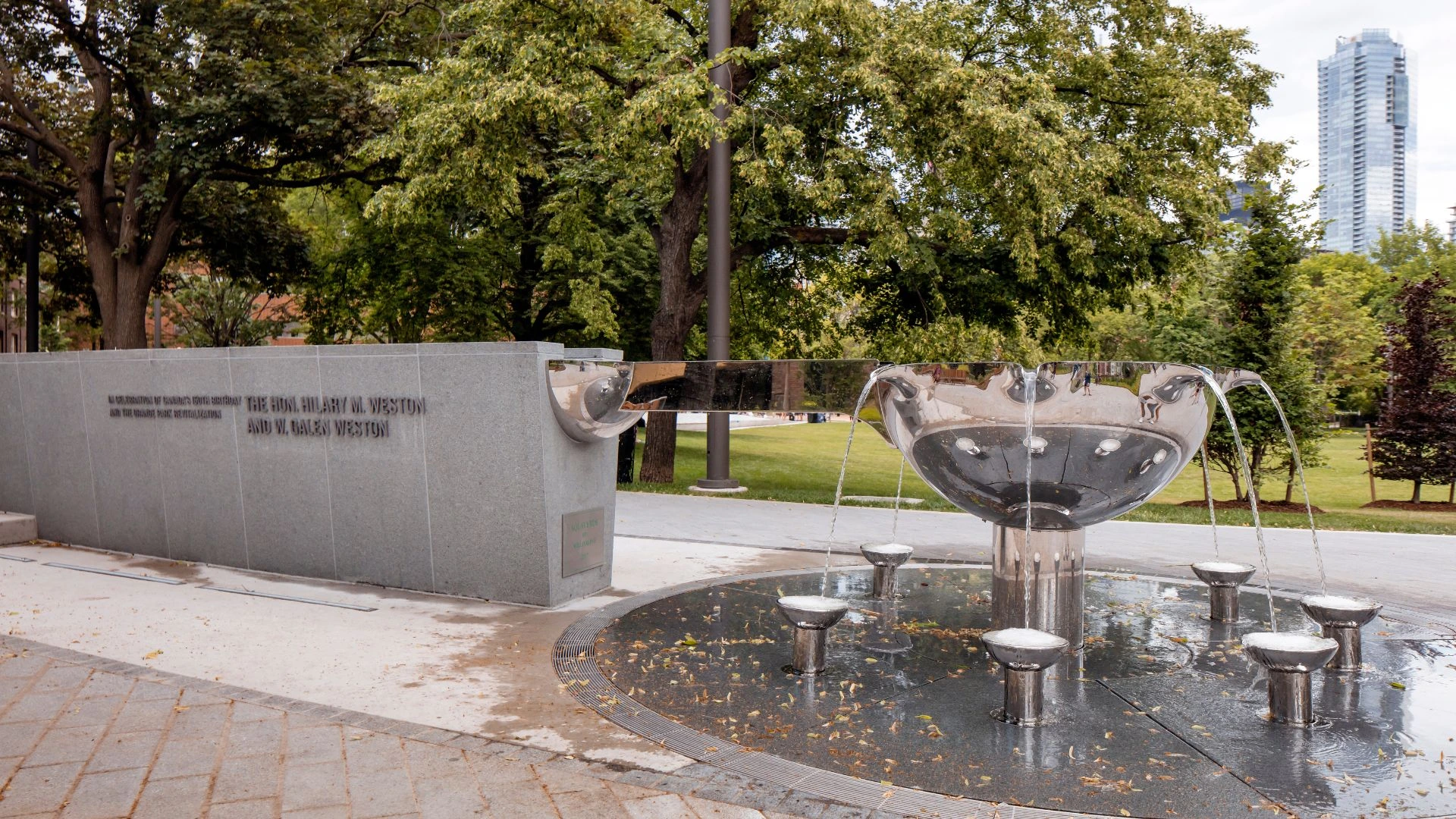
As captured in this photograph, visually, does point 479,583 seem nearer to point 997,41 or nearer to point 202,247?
point 997,41

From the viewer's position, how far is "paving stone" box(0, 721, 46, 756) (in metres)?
4.83

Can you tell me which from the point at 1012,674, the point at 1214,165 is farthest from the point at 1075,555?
the point at 1214,165

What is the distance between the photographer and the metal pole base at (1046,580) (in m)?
6.46

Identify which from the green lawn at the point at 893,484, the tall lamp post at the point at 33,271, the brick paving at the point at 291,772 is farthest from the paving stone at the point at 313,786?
the tall lamp post at the point at 33,271

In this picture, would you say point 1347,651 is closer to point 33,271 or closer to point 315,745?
point 315,745

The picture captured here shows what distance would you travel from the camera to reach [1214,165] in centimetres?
1767

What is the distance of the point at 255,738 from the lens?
5.01m

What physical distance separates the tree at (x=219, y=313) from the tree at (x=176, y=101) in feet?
46.9

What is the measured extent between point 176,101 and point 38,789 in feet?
55.8

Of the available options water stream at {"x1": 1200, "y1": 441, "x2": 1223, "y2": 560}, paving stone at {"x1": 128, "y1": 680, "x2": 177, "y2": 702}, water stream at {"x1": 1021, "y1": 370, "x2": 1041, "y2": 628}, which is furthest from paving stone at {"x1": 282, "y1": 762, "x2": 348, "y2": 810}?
water stream at {"x1": 1200, "y1": 441, "x2": 1223, "y2": 560}

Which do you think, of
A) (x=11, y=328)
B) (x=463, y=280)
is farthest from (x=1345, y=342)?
(x=11, y=328)

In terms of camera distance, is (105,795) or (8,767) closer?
(105,795)

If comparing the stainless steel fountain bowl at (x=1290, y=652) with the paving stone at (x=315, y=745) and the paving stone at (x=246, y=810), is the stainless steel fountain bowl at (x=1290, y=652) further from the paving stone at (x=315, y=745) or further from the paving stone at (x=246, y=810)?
the paving stone at (x=246, y=810)

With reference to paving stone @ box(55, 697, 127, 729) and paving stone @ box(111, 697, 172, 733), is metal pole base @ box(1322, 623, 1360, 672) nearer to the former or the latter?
paving stone @ box(111, 697, 172, 733)
